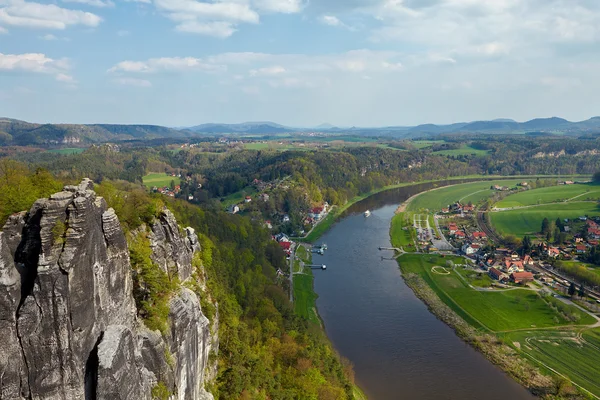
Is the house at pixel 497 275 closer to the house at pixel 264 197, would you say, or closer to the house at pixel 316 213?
the house at pixel 316 213

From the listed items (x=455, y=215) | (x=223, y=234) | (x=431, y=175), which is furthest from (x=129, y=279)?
(x=431, y=175)

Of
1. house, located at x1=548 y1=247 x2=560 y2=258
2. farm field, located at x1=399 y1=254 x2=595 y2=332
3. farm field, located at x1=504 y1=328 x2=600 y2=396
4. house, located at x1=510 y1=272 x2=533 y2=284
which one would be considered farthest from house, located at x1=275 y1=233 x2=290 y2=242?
house, located at x1=548 y1=247 x2=560 y2=258

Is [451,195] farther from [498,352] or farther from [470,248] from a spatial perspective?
[498,352]

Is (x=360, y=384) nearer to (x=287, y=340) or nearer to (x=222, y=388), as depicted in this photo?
(x=287, y=340)

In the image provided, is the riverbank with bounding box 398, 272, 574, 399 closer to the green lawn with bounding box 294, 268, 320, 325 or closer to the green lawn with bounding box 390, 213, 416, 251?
the green lawn with bounding box 294, 268, 320, 325

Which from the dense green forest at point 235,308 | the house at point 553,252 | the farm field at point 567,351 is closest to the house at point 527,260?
the house at point 553,252
